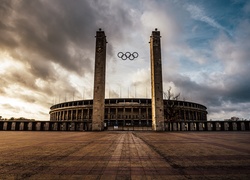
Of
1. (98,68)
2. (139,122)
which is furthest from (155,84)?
(139,122)

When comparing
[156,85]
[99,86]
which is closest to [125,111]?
[99,86]

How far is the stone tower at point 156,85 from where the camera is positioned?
44.0m

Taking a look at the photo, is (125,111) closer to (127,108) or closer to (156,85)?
(127,108)

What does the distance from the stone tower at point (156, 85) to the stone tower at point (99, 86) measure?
541 inches

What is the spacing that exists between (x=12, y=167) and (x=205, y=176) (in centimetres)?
490

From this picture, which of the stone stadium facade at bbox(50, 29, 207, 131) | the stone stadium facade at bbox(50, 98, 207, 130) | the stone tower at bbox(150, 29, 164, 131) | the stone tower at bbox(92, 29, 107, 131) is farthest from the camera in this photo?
the stone stadium facade at bbox(50, 98, 207, 130)

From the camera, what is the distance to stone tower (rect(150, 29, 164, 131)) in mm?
43969

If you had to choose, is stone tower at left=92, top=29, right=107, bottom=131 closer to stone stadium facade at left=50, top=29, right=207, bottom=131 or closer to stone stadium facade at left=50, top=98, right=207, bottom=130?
stone stadium facade at left=50, top=29, right=207, bottom=131

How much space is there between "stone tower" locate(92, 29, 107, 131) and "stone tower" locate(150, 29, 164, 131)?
13.7 metres

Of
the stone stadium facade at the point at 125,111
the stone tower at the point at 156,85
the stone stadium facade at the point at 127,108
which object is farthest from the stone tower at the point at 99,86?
the stone stadium facade at the point at 125,111

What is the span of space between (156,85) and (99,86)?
15.3m

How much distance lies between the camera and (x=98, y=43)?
48719mm

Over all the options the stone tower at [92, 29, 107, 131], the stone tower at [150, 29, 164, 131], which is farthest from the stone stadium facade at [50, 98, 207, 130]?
the stone tower at [92, 29, 107, 131]

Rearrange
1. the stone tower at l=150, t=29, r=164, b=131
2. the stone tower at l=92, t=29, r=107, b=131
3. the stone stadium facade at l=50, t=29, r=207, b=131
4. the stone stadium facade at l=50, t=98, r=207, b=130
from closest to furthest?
1. the stone tower at l=92, t=29, r=107, b=131
2. the stone tower at l=150, t=29, r=164, b=131
3. the stone stadium facade at l=50, t=29, r=207, b=131
4. the stone stadium facade at l=50, t=98, r=207, b=130
